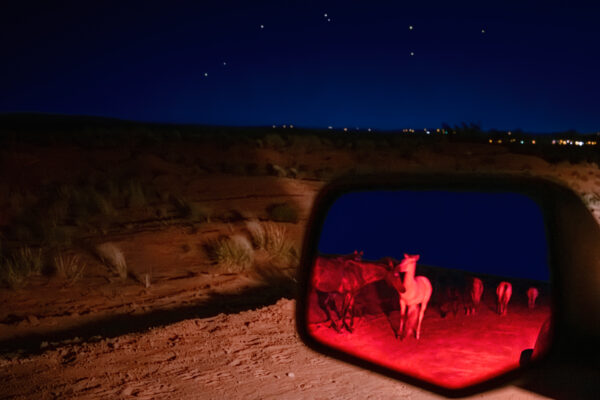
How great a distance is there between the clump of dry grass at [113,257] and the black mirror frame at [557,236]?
668 cm

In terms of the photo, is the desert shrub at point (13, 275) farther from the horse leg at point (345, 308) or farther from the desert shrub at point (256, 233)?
the horse leg at point (345, 308)

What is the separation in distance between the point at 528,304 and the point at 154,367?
13.5 feet

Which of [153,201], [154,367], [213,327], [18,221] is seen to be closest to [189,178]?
[153,201]

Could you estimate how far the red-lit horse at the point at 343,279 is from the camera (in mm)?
4973

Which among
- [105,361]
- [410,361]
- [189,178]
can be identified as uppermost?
[189,178]

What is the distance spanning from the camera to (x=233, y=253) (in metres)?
9.88

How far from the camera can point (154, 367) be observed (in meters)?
5.11

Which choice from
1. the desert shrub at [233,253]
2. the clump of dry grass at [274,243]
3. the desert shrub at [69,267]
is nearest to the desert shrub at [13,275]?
the desert shrub at [69,267]

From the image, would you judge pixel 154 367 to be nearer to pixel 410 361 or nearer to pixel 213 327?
pixel 213 327

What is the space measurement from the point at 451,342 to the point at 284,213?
28.4ft

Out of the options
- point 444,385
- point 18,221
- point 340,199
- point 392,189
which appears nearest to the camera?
point 392,189

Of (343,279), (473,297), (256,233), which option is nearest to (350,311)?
(343,279)

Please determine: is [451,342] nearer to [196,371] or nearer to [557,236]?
[196,371]

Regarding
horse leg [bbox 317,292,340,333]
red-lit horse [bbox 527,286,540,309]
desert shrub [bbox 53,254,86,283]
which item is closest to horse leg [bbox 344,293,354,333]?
horse leg [bbox 317,292,340,333]
